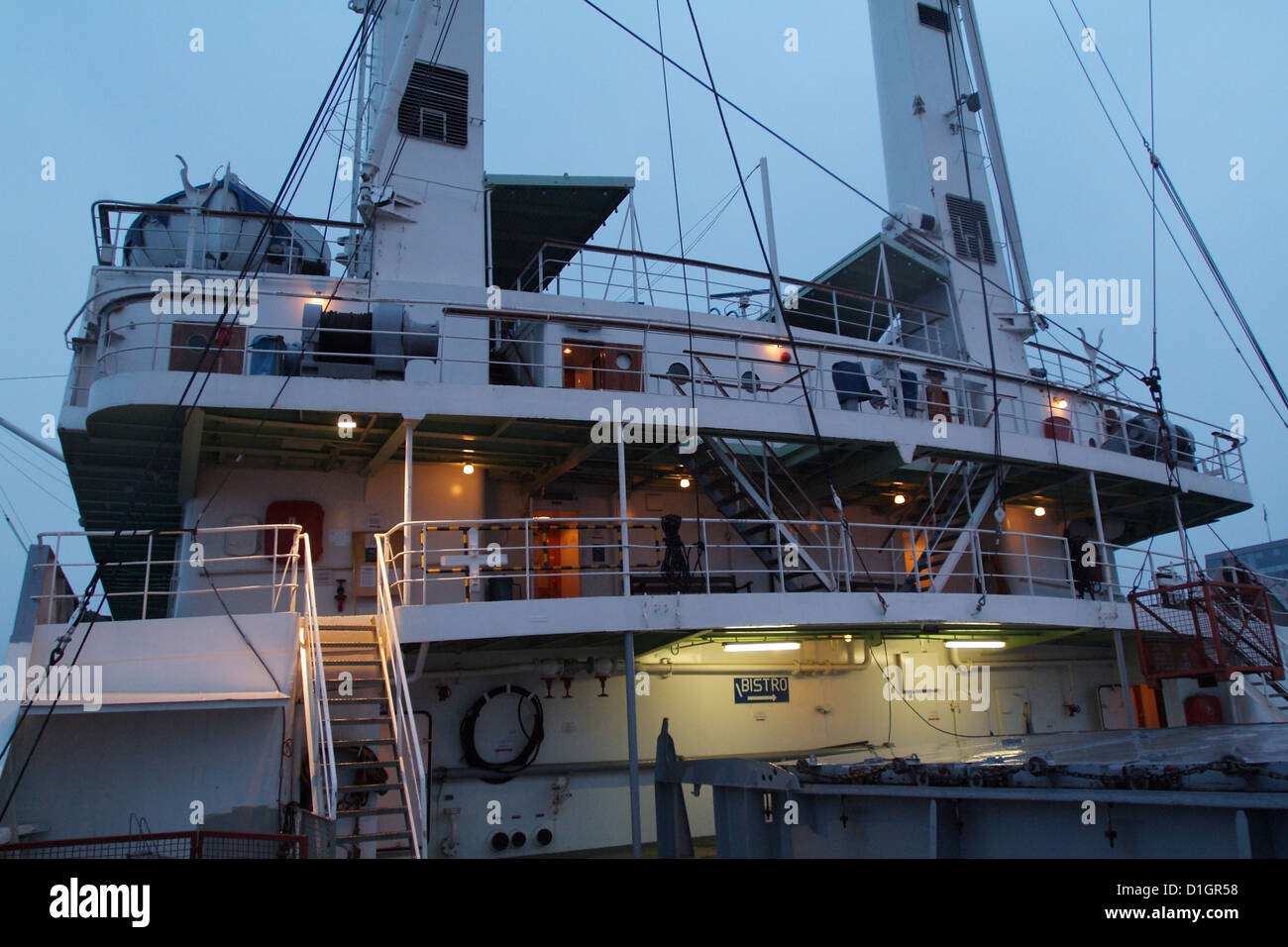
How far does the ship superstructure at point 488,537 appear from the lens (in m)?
9.70

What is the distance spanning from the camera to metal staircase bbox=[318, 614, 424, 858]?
321 inches

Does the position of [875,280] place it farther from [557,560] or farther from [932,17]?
[557,560]

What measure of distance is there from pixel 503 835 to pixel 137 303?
896 centimetres

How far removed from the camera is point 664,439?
13.2 m

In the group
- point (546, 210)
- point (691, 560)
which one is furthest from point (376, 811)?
point (546, 210)

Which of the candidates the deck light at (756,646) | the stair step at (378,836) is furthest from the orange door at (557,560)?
the stair step at (378,836)

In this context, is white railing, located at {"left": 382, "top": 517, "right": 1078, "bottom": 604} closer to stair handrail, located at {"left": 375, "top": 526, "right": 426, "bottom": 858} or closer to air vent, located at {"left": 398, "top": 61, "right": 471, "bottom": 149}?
stair handrail, located at {"left": 375, "top": 526, "right": 426, "bottom": 858}

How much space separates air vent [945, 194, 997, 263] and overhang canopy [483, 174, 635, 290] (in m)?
7.87

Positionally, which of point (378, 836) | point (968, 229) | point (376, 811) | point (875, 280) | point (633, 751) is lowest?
point (378, 836)

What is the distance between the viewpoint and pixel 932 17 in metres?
22.3

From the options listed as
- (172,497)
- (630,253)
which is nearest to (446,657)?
(172,497)

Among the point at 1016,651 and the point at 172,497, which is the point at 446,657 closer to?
the point at 172,497

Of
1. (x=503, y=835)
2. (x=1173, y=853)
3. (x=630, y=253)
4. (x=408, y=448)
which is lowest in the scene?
(x=503, y=835)

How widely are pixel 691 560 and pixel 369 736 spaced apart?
271 inches
